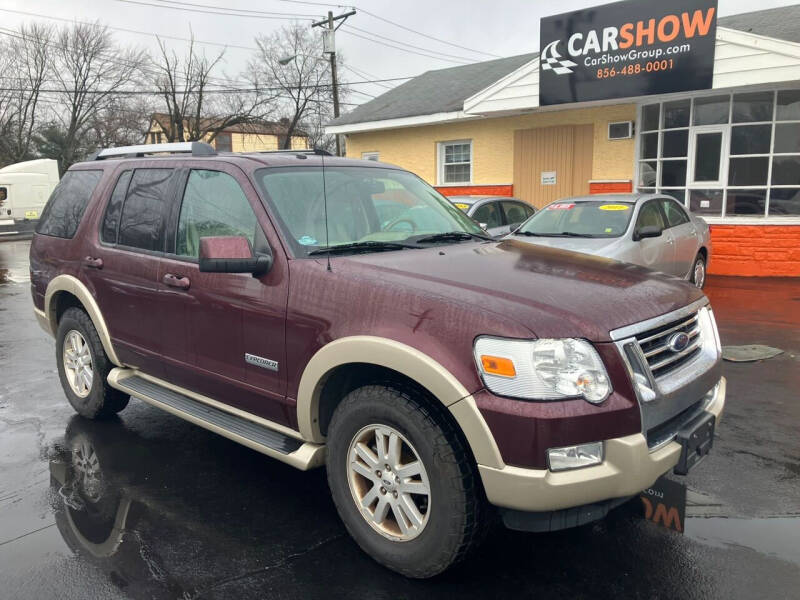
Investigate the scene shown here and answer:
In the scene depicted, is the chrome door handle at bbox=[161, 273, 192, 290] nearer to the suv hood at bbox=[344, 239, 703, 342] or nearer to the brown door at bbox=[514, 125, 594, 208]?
the suv hood at bbox=[344, 239, 703, 342]

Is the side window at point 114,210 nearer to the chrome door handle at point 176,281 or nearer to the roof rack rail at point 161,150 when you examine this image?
the roof rack rail at point 161,150

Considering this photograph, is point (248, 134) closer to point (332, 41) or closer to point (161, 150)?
point (332, 41)

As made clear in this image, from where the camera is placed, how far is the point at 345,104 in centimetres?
3638

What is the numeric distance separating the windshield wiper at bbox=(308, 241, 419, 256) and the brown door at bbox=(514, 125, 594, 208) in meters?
10.8

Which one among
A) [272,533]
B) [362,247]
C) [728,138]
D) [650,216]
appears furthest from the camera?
[728,138]

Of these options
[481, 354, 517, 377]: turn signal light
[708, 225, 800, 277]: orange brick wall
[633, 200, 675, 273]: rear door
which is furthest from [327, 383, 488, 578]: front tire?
[708, 225, 800, 277]: orange brick wall

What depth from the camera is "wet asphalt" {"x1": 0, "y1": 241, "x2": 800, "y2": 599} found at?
2.94 m

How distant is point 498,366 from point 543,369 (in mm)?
173

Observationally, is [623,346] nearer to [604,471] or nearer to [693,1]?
[604,471]

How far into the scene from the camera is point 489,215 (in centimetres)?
1059

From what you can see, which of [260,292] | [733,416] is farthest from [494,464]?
[733,416]

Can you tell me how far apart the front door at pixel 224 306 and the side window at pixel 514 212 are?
7554 millimetres

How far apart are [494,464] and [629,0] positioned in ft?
35.6

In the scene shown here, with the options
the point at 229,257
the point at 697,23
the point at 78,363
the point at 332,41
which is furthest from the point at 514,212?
the point at 332,41
